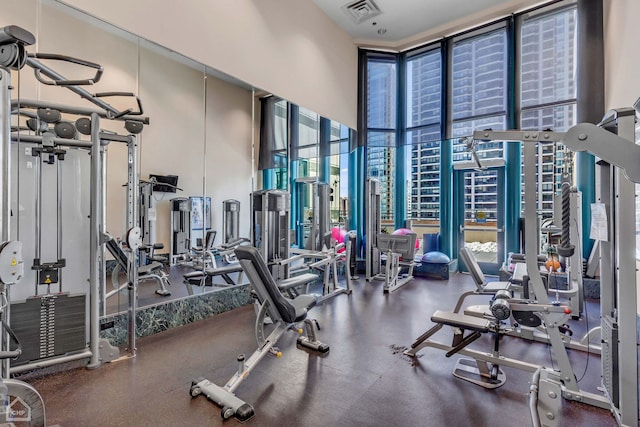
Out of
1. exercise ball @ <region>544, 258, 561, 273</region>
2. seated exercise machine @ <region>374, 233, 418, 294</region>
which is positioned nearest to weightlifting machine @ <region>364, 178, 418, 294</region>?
seated exercise machine @ <region>374, 233, 418, 294</region>

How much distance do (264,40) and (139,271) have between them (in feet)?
10.8

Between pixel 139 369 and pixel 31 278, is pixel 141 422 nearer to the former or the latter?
pixel 139 369

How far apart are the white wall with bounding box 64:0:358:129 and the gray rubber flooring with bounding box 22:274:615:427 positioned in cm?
295

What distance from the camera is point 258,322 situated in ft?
8.40

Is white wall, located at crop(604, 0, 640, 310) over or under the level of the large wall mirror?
over

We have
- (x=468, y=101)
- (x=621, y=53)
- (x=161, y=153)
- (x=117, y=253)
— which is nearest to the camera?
(x=117, y=253)

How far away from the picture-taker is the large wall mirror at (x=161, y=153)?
2.58 meters

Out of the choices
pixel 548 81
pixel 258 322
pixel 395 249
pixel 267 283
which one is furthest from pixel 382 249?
pixel 548 81

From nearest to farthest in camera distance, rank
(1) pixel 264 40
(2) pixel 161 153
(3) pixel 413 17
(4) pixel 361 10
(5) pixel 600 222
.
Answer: (5) pixel 600 222, (2) pixel 161 153, (1) pixel 264 40, (4) pixel 361 10, (3) pixel 413 17

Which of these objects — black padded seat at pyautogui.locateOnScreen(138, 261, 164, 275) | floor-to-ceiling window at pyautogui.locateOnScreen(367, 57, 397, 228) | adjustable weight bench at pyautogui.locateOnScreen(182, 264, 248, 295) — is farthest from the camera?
floor-to-ceiling window at pyautogui.locateOnScreen(367, 57, 397, 228)

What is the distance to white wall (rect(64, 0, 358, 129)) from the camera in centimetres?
306

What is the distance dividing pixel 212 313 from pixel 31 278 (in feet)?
5.78

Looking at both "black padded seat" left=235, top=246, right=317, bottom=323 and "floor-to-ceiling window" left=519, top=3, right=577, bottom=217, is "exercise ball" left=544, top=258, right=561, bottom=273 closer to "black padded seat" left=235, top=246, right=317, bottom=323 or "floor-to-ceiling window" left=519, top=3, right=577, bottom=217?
"floor-to-ceiling window" left=519, top=3, right=577, bottom=217

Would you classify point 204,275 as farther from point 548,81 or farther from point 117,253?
point 548,81
